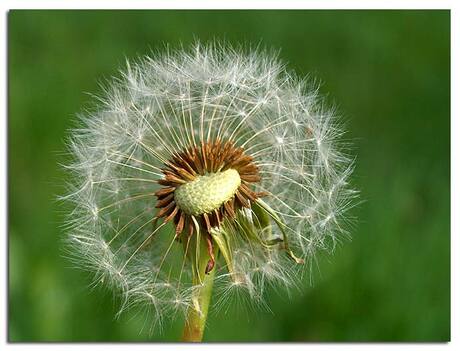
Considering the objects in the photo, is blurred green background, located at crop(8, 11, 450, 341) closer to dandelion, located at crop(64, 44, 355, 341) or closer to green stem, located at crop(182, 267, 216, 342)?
dandelion, located at crop(64, 44, 355, 341)

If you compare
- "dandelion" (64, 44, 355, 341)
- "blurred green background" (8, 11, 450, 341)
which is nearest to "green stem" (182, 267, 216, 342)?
"dandelion" (64, 44, 355, 341)

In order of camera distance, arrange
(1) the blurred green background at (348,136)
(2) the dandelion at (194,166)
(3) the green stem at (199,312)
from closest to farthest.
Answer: (3) the green stem at (199,312), (2) the dandelion at (194,166), (1) the blurred green background at (348,136)

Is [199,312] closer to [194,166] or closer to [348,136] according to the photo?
[194,166]

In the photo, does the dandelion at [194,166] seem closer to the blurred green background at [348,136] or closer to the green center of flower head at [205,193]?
the green center of flower head at [205,193]

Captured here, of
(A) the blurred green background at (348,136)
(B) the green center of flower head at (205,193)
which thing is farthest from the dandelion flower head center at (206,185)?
(A) the blurred green background at (348,136)

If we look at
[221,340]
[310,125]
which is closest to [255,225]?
[310,125]
